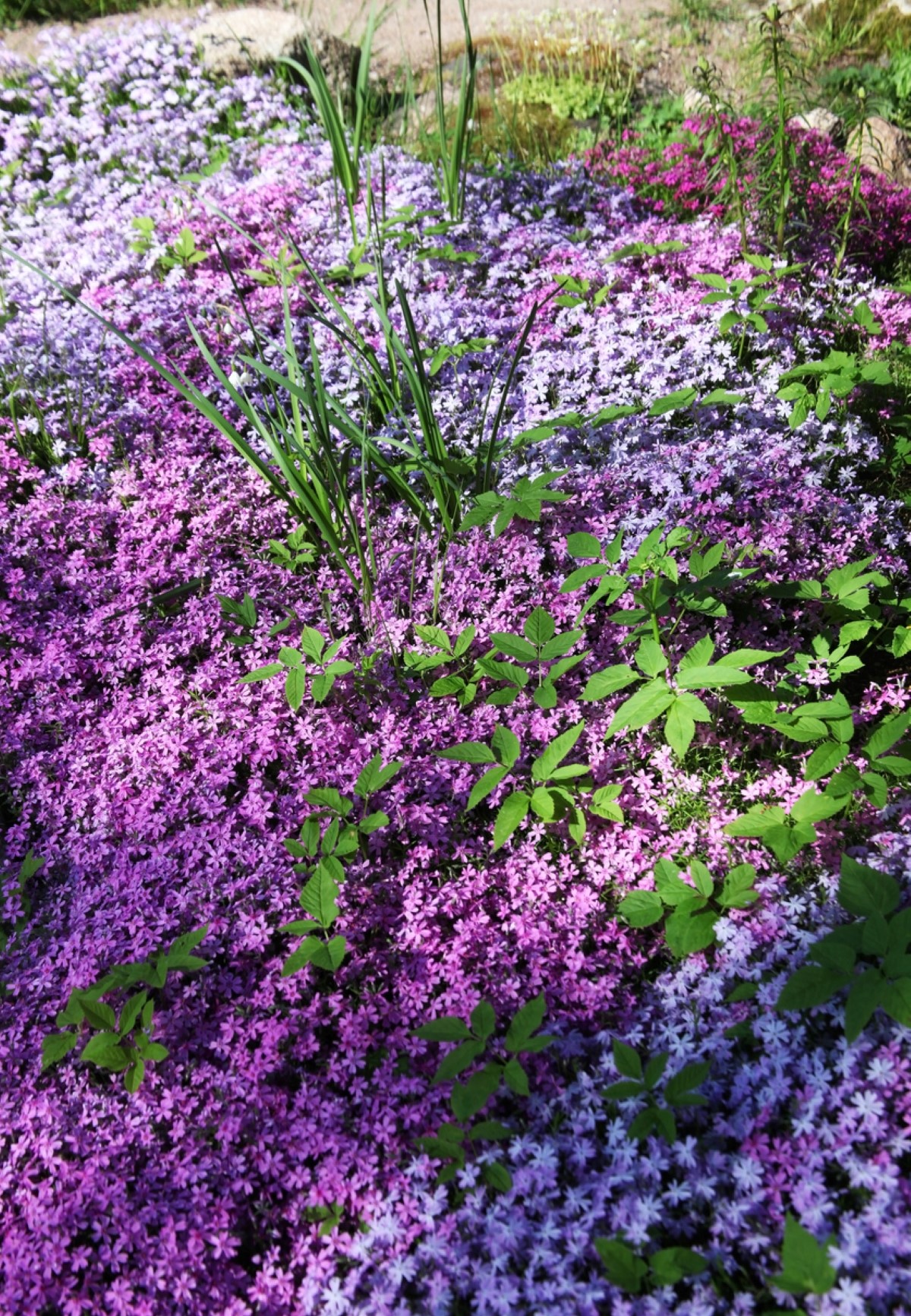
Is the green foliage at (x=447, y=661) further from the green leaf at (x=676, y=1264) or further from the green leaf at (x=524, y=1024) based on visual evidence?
the green leaf at (x=676, y=1264)

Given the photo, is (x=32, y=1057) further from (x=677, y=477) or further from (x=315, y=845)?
(x=677, y=477)

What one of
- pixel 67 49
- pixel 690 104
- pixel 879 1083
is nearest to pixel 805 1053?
pixel 879 1083

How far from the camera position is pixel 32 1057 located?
105 inches

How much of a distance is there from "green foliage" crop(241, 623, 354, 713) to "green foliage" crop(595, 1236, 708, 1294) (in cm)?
181

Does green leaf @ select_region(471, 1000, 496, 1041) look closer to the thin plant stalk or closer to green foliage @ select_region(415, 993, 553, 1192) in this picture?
green foliage @ select_region(415, 993, 553, 1192)

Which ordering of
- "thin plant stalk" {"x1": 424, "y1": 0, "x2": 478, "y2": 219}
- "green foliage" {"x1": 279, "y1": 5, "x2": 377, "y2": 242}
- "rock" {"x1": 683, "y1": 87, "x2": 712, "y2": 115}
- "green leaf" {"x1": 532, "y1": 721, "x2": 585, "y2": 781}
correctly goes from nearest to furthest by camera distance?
"green leaf" {"x1": 532, "y1": 721, "x2": 585, "y2": 781}, "thin plant stalk" {"x1": 424, "y1": 0, "x2": 478, "y2": 219}, "green foliage" {"x1": 279, "y1": 5, "x2": 377, "y2": 242}, "rock" {"x1": 683, "y1": 87, "x2": 712, "y2": 115}

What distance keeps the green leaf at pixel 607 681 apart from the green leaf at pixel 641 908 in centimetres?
65

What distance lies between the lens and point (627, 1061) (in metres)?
2.19

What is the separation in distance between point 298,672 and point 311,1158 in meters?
1.53

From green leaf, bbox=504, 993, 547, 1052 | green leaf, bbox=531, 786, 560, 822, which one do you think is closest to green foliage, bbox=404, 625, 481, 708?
green leaf, bbox=531, 786, 560, 822

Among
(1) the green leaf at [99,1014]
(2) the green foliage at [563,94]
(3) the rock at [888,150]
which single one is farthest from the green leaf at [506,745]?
(2) the green foliage at [563,94]

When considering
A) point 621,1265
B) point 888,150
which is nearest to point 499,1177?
point 621,1265

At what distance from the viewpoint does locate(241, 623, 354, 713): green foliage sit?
10.1 ft

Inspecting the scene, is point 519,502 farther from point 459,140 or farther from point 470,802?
point 459,140
